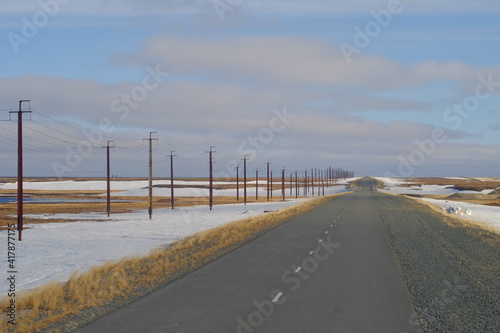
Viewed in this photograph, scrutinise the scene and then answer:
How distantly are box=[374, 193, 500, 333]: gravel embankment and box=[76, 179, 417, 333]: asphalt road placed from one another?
51 centimetres

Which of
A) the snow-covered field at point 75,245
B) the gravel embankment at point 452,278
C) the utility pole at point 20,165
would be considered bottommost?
the snow-covered field at point 75,245

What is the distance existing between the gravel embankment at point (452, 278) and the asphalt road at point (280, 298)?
509 mm

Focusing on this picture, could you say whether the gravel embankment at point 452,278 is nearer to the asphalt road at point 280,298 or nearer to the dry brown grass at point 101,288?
the asphalt road at point 280,298

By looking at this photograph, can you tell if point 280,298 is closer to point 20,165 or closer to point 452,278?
point 452,278

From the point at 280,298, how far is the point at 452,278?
6.71 metres

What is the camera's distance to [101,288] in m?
15.9

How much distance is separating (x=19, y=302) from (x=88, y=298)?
163cm

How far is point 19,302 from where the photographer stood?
1357 centimetres

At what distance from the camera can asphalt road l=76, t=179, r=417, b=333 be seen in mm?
10898

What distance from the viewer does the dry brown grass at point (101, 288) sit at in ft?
40.0

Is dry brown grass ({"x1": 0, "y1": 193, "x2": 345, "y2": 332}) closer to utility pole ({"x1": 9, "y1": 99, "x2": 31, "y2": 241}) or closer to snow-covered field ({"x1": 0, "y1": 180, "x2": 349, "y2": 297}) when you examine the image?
snow-covered field ({"x1": 0, "y1": 180, "x2": 349, "y2": 297})

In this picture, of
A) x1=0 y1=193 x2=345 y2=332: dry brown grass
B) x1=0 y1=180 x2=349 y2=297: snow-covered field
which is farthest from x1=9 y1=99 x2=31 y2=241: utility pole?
x1=0 y1=193 x2=345 y2=332: dry brown grass

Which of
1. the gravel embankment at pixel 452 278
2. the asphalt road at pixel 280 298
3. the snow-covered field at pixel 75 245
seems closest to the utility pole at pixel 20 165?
the snow-covered field at pixel 75 245

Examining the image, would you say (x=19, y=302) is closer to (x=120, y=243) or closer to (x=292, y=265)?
(x=292, y=265)
